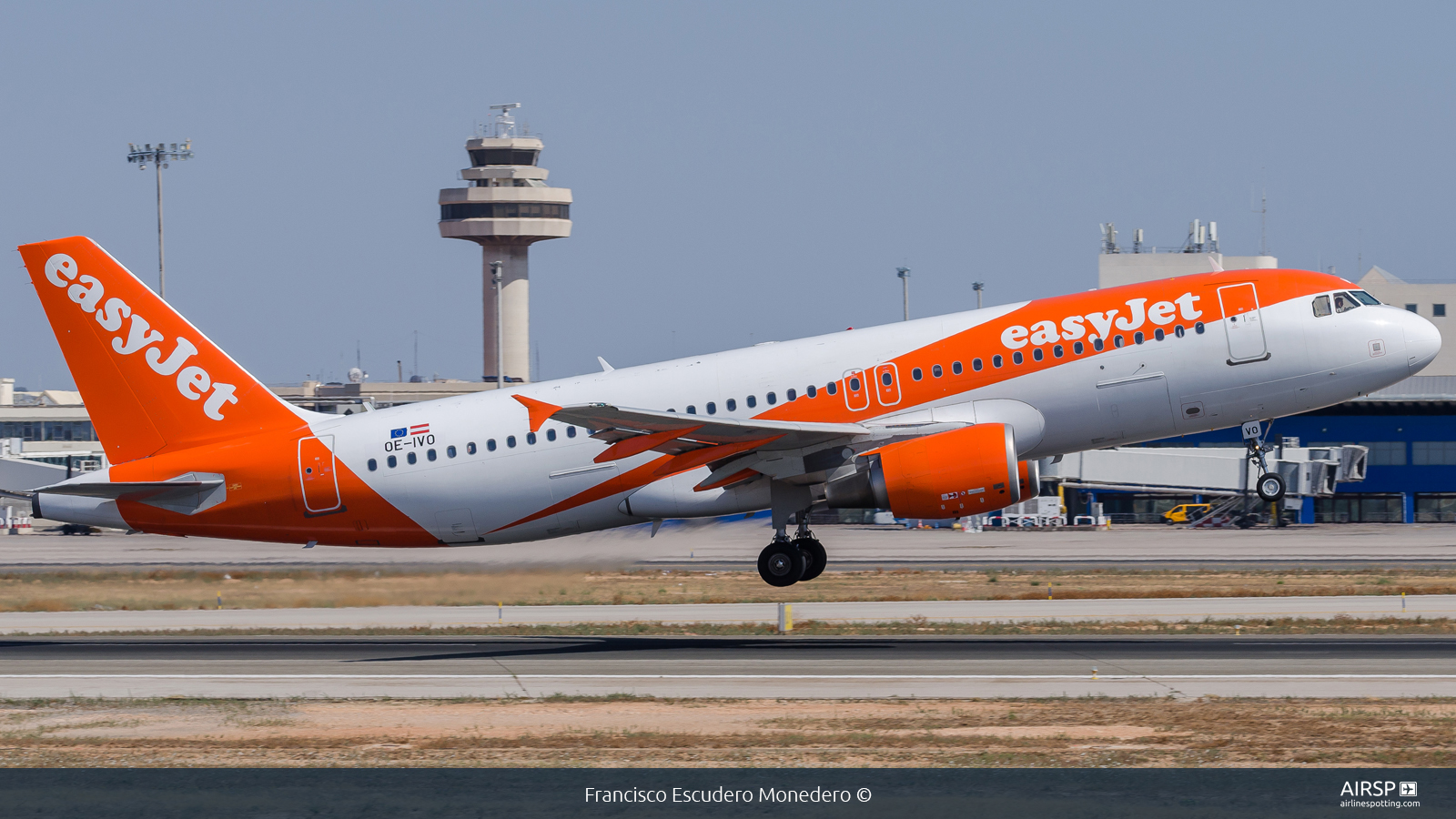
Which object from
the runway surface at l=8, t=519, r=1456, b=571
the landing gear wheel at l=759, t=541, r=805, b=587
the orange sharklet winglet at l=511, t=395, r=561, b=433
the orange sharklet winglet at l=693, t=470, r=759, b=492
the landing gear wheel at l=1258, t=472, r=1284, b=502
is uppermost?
the orange sharklet winglet at l=511, t=395, r=561, b=433

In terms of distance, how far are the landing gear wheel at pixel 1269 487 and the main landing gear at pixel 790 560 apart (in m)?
8.57

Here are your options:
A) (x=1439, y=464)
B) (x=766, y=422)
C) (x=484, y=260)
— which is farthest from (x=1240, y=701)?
(x=484, y=260)

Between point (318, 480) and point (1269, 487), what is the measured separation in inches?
746

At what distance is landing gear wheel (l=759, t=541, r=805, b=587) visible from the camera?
3044 centimetres

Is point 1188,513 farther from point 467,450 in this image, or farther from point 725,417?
point 467,450

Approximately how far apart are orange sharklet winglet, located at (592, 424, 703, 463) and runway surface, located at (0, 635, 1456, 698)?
12.6 ft

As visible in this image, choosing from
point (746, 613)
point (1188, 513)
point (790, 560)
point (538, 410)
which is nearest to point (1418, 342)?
point (790, 560)

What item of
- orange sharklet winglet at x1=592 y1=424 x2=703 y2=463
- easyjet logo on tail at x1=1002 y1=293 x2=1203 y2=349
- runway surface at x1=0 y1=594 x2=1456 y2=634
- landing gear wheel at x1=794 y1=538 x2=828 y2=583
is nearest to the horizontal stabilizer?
runway surface at x1=0 y1=594 x2=1456 y2=634

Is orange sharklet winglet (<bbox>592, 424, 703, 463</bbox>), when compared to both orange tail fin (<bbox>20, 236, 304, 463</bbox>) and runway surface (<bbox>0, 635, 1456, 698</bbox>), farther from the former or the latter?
orange tail fin (<bbox>20, 236, 304, 463</bbox>)

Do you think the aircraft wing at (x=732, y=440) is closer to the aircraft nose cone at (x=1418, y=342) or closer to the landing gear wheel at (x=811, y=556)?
the landing gear wheel at (x=811, y=556)

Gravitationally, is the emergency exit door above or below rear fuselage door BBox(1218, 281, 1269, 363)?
below

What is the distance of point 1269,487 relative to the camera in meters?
29.1
